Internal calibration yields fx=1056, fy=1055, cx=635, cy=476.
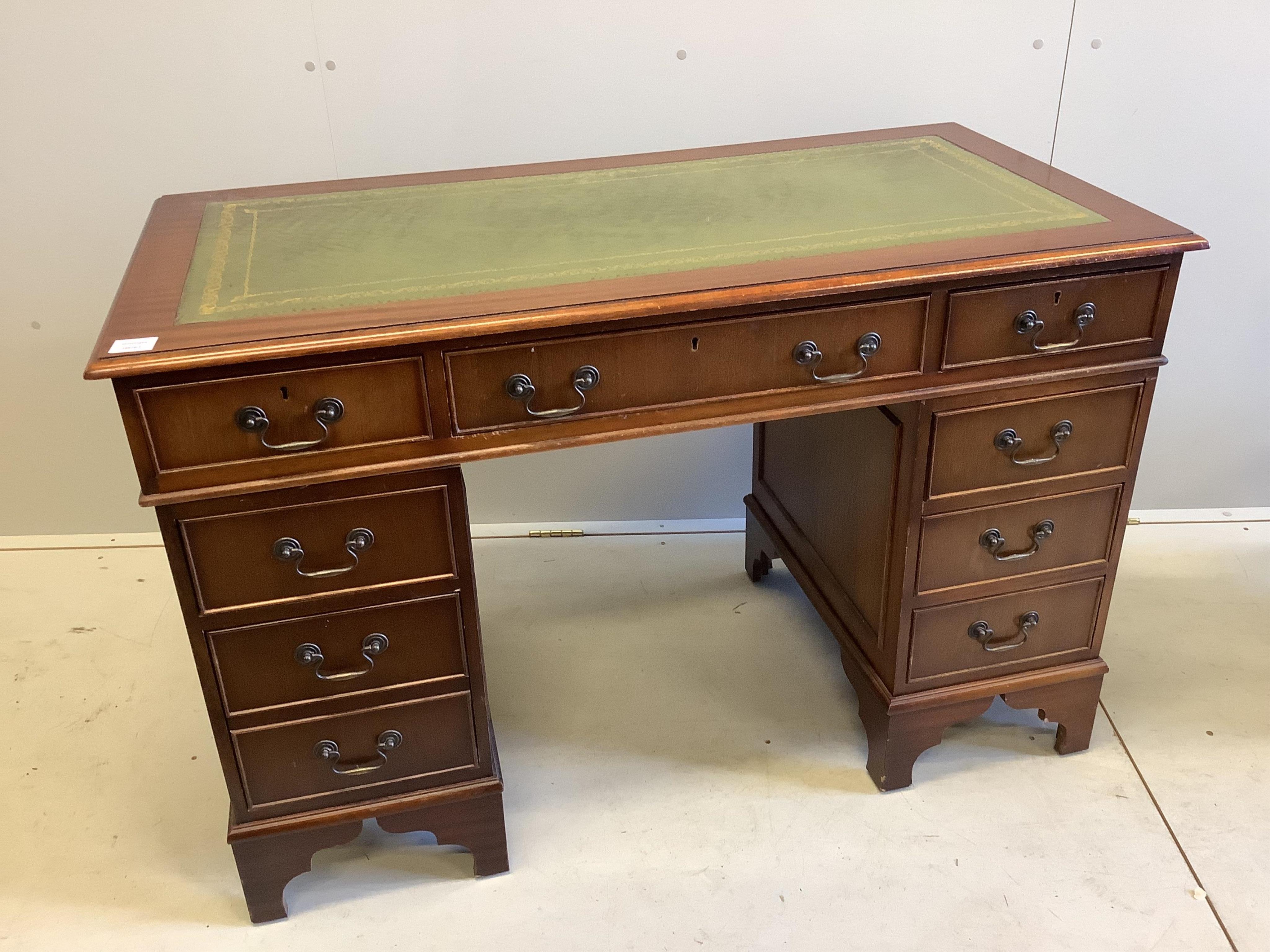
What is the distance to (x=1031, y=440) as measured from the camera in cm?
169

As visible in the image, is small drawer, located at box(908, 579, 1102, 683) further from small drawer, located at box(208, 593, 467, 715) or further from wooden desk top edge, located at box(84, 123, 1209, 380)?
small drawer, located at box(208, 593, 467, 715)

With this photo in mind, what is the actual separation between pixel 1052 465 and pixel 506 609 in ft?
4.13

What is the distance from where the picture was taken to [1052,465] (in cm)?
172

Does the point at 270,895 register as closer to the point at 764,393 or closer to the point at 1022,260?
the point at 764,393

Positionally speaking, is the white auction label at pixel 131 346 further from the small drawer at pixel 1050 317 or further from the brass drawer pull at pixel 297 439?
the small drawer at pixel 1050 317

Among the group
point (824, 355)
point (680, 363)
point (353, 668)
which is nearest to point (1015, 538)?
point (824, 355)

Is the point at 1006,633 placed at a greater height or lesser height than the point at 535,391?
lesser

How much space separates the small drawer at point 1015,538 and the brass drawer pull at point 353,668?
87 cm

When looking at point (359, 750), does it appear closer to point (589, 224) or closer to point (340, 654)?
point (340, 654)

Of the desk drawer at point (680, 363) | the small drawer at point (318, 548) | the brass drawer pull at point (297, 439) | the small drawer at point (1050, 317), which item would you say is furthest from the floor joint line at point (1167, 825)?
the brass drawer pull at point (297, 439)

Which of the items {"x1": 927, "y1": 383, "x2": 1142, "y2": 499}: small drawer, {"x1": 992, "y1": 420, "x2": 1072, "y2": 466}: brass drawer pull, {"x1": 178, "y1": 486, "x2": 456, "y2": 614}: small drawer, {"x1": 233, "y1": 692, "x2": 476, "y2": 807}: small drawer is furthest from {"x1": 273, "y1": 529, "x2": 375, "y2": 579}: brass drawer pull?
{"x1": 992, "y1": 420, "x2": 1072, "y2": 466}: brass drawer pull

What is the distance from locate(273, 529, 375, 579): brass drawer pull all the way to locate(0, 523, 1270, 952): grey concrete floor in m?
0.62

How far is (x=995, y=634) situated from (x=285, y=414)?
1.25 meters

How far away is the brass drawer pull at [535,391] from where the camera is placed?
1.42 metres
